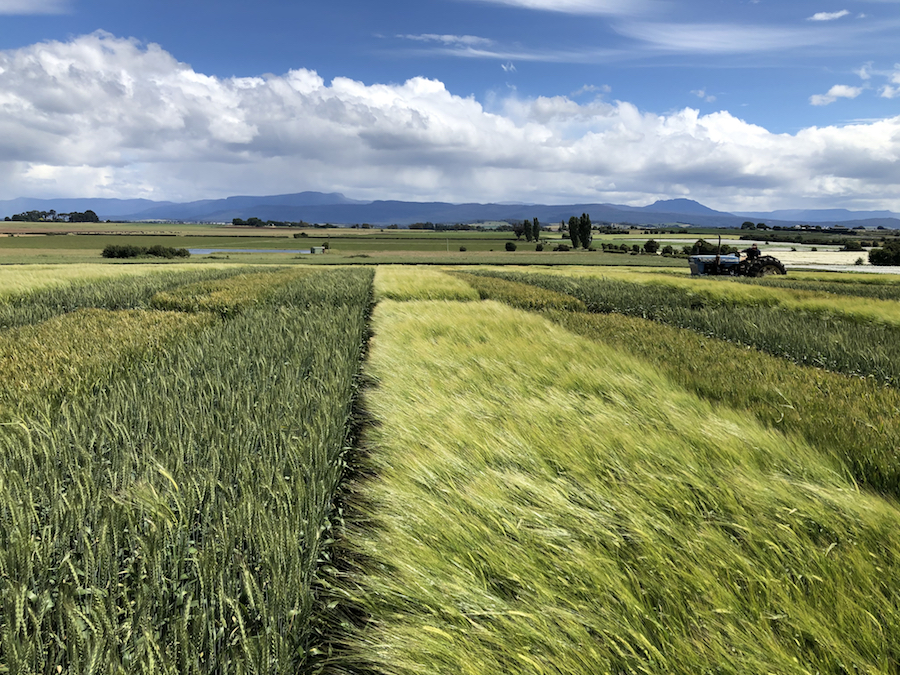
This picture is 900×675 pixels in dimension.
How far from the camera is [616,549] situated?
1877 millimetres

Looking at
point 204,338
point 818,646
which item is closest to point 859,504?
point 818,646

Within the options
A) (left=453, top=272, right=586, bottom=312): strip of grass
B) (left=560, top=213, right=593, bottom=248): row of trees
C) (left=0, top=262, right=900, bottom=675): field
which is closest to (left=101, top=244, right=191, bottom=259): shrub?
(left=453, top=272, right=586, bottom=312): strip of grass

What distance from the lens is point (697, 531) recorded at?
1943 mm

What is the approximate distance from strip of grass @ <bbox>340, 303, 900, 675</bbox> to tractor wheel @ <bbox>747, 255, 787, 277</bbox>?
102ft

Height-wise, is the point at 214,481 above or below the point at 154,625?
above

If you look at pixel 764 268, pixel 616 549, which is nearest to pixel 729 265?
pixel 764 268

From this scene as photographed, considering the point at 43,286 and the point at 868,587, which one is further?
the point at 43,286

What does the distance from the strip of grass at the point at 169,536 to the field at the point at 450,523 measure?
0.05 feet

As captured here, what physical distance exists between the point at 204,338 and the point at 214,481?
4.53 meters

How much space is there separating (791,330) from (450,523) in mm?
9000

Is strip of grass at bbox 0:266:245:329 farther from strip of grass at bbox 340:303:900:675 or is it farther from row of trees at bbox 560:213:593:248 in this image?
row of trees at bbox 560:213:593:248

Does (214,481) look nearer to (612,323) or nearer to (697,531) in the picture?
(697,531)

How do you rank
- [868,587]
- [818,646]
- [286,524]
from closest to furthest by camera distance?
[818,646] < [868,587] < [286,524]

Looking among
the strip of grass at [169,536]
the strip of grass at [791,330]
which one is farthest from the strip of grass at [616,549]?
the strip of grass at [791,330]
